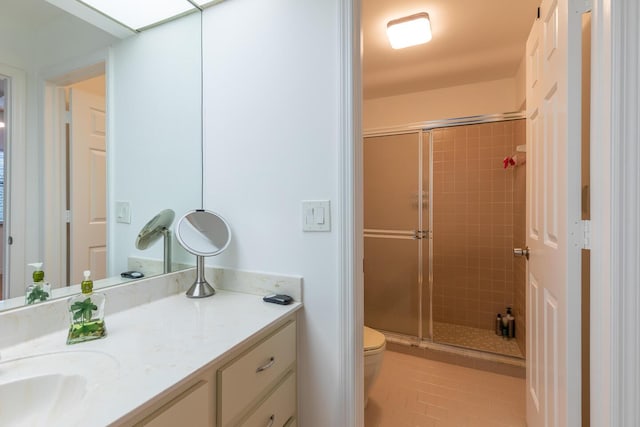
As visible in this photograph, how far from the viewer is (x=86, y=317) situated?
32.9 inches

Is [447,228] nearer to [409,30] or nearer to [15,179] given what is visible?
[409,30]

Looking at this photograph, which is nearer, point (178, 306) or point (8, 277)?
point (8, 277)

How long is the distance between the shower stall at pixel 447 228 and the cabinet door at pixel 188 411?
2.17 m

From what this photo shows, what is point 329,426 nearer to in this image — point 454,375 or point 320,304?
point 320,304

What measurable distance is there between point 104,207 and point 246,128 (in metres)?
0.62

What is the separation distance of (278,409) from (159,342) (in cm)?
46

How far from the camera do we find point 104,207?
110 centimetres

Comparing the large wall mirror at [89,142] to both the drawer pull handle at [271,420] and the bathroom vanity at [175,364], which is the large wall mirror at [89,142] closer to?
the bathroom vanity at [175,364]

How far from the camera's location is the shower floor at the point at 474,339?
7.76ft

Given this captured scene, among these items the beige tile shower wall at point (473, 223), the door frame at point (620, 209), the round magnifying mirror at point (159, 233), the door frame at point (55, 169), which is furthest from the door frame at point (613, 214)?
the beige tile shower wall at point (473, 223)

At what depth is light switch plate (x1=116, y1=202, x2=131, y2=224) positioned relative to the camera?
1148 millimetres

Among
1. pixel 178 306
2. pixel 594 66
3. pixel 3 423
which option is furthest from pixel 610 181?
pixel 3 423

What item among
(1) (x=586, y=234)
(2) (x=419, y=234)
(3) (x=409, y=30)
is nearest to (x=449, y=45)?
(3) (x=409, y=30)

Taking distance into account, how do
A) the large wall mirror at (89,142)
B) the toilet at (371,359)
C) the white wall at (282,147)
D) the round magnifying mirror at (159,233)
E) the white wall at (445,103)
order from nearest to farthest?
the large wall mirror at (89,142) < the white wall at (282,147) < the round magnifying mirror at (159,233) < the toilet at (371,359) < the white wall at (445,103)
